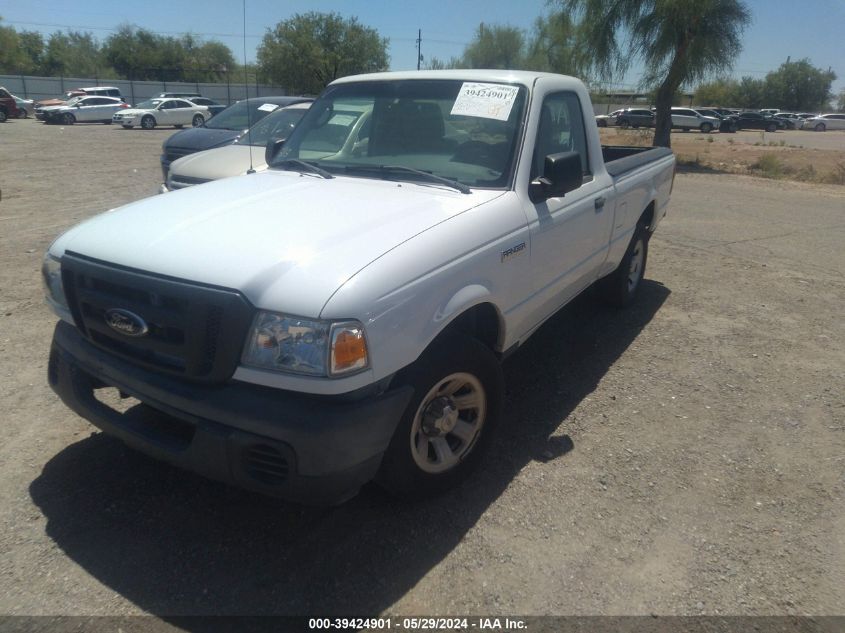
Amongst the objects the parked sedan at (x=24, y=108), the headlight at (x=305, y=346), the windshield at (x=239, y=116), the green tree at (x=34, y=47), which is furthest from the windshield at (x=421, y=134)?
the green tree at (x=34, y=47)

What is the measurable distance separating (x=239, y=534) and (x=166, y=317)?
108 centimetres

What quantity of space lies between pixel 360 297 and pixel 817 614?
86.7 inches

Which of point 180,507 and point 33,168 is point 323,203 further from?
point 33,168

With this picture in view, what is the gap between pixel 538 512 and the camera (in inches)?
120

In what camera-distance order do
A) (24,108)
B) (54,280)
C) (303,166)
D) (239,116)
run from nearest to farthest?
(54,280) → (303,166) → (239,116) → (24,108)

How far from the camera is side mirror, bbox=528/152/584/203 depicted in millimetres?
3312

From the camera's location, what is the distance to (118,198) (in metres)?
10.4

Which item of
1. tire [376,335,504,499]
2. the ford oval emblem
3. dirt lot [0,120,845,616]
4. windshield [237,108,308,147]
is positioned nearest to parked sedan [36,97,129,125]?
windshield [237,108,308,147]

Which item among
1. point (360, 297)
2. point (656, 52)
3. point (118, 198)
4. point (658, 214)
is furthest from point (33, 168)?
point (656, 52)

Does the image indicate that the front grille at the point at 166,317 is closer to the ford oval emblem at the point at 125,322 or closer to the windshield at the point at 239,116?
the ford oval emblem at the point at 125,322

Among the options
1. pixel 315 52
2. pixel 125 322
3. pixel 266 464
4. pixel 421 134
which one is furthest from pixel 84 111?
pixel 266 464

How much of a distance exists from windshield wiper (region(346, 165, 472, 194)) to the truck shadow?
1.47 meters

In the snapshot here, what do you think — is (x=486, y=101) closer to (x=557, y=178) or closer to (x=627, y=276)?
(x=557, y=178)

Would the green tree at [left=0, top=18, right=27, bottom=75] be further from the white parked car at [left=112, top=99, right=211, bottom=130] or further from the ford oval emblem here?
the ford oval emblem
